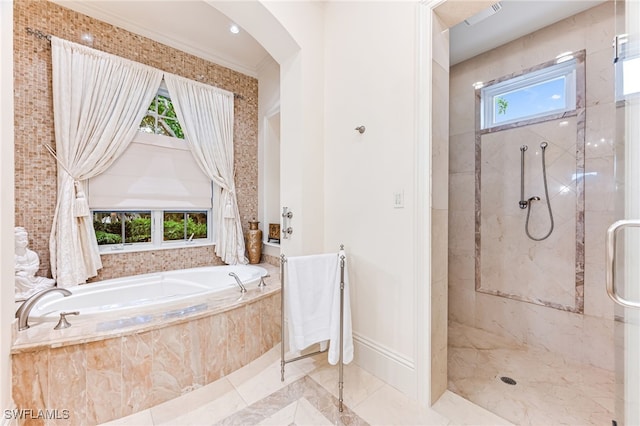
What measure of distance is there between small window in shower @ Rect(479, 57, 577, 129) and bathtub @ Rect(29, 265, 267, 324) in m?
2.79

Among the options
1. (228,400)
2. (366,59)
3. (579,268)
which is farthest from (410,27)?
(228,400)

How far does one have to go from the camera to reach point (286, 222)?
2.13m

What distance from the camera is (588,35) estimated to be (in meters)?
1.93

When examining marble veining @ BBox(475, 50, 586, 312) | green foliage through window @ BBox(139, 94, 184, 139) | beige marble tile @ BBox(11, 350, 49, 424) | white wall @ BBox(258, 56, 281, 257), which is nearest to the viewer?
beige marble tile @ BBox(11, 350, 49, 424)

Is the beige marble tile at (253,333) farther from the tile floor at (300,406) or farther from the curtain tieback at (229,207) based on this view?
the curtain tieback at (229,207)

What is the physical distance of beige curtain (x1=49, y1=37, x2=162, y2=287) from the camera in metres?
2.15

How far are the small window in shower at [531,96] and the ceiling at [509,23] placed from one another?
34 cm

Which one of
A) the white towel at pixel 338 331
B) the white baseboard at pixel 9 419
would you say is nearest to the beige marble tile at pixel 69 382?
the white baseboard at pixel 9 419

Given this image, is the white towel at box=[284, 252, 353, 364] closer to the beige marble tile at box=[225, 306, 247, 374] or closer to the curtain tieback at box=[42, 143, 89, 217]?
the beige marble tile at box=[225, 306, 247, 374]

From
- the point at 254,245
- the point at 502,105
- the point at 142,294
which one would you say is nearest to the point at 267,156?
the point at 254,245

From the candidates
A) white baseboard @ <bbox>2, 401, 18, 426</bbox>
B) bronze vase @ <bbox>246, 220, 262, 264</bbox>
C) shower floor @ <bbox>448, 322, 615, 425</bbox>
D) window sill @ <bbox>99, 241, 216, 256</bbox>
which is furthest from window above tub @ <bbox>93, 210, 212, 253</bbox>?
shower floor @ <bbox>448, 322, 615, 425</bbox>

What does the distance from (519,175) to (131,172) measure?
3.71 m

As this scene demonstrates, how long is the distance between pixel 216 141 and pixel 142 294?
1780 millimetres

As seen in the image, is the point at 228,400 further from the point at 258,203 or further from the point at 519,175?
the point at 519,175
